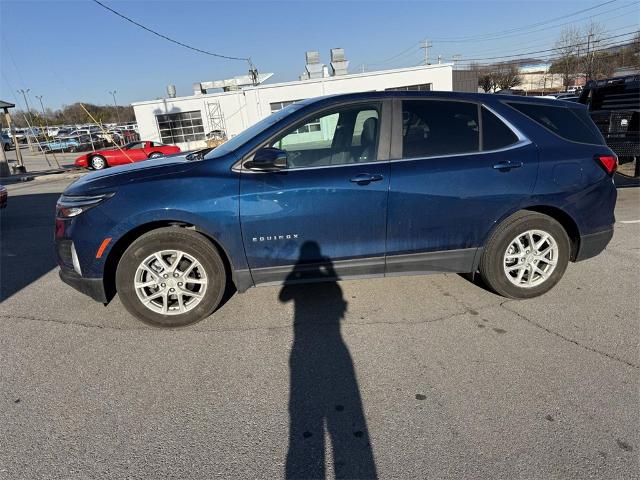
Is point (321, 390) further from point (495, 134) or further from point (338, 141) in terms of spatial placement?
point (495, 134)

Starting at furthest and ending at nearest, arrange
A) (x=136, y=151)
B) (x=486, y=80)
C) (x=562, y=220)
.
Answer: (x=486, y=80), (x=136, y=151), (x=562, y=220)

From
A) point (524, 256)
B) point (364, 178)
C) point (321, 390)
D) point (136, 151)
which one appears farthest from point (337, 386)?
point (136, 151)

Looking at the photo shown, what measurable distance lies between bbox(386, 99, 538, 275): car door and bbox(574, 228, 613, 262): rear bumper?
2.68 ft

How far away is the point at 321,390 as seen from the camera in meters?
2.52

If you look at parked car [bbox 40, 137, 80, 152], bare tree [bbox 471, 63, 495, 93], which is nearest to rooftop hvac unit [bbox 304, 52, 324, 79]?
parked car [bbox 40, 137, 80, 152]

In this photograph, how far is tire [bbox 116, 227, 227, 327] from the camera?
10.3 ft

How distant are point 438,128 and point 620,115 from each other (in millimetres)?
6578

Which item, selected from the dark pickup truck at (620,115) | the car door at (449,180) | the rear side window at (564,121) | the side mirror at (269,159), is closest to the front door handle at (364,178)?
the car door at (449,180)

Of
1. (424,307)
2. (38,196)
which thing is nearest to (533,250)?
(424,307)

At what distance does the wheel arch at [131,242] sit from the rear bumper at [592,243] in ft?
10.4

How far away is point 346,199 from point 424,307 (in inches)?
48.5

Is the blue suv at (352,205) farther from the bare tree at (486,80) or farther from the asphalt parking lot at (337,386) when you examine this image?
the bare tree at (486,80)

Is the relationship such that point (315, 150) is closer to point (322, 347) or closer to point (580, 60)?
point (322, 347)

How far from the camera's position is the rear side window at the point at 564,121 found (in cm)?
354
